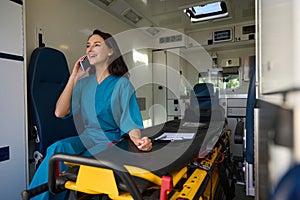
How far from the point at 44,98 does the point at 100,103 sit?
0.71 metres

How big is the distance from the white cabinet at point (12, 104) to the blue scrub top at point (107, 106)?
1.72 ft

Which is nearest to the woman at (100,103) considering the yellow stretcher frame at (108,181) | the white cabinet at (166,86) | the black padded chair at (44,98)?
the yellow stretcher frame at (108,181)

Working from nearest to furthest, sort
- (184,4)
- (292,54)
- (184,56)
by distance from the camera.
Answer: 1. (292,54)
2. (184,4)
3. (184,56)

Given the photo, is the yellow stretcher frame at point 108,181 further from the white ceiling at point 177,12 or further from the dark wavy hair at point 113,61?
the white ceiling at point 177,12

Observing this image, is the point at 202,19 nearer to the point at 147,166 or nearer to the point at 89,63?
the point at 89,63

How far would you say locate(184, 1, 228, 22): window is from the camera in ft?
8.94

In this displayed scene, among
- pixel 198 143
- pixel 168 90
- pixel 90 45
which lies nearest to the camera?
pixel 198 143

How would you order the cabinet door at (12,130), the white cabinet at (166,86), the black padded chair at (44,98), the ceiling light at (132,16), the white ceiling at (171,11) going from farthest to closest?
the white cabinet at (166,86) < the ceiling light at (132,16) < the white ceiling at (171,11) < the black padded chair at (44,98) < the cabinet door at (12,130)

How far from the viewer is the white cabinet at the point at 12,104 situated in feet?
4.40

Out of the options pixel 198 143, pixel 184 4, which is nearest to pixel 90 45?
pixel 198 143

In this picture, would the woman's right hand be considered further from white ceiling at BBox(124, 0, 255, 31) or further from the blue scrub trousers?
white ceiling at BBox(124, 0, 255, 31)

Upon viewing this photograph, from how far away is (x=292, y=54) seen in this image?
54 cm

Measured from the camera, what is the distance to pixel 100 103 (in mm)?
1160

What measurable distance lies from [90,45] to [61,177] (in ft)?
2.49
